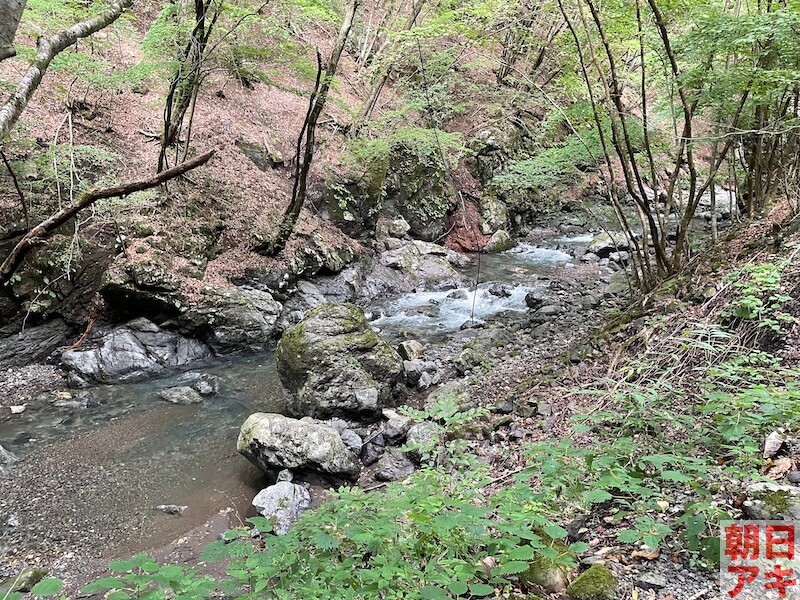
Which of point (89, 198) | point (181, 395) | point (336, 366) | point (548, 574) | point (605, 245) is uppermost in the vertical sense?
point (89, 198)

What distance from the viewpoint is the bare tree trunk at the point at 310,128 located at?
8.83 m

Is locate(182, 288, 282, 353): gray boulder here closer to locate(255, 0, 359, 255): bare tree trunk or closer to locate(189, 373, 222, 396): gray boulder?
locate(189, 373, 222, 396): gray boulder

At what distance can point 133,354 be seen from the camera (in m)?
7.25

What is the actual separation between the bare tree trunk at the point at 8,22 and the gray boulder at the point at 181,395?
18.8 ft

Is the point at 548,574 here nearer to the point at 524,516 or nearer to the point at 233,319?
the point at 524,516

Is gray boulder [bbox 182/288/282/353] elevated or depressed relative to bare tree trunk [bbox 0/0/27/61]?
depressed

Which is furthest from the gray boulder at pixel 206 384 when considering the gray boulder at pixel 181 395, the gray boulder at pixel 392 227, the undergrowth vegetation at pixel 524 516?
the gray boulder at pixel 392 227

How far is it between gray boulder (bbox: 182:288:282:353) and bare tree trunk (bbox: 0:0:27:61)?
691 cm

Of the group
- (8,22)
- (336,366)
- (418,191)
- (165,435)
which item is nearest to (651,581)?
(8,22)

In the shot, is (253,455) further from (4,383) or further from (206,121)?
(206,121)

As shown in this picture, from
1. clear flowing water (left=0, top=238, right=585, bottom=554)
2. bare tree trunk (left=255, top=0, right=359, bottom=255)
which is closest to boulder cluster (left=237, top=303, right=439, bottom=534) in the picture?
clear flowing water (left=0, top=238, right=585, bottom=554)

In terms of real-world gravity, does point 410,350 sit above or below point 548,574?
below

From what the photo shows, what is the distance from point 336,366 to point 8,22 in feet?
16.1

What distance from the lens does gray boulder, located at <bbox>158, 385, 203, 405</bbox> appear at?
21.5 feet
